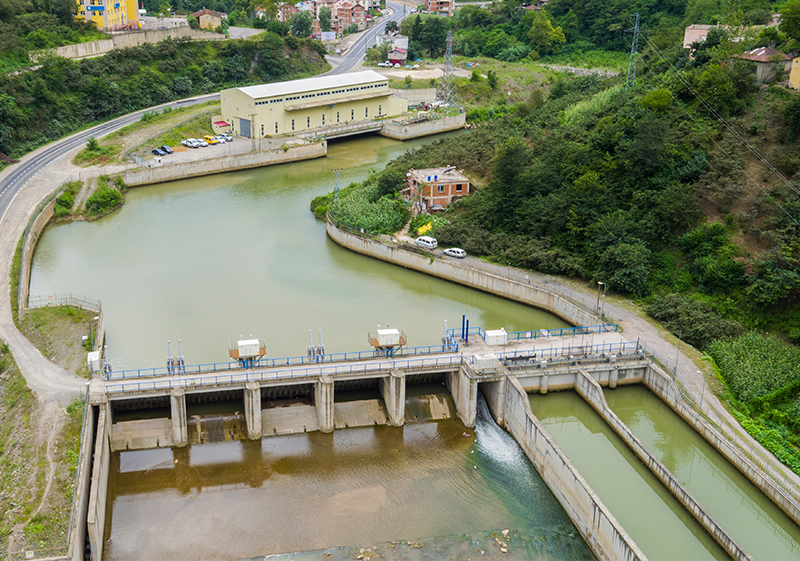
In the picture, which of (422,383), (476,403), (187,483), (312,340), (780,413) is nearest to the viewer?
(187,483)

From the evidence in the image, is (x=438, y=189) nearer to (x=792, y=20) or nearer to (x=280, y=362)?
(x=280, y=362)

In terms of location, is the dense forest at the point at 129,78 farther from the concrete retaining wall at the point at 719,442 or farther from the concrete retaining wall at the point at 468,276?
the concrete retaining wall at the point at 719,442

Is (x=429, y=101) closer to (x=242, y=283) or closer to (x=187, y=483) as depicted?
(x=242, y=283)

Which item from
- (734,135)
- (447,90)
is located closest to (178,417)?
(734,135)

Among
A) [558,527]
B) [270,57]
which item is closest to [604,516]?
[558,527]

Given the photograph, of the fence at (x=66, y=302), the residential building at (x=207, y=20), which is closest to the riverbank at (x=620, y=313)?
the fence at (x=66, y=302)
